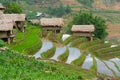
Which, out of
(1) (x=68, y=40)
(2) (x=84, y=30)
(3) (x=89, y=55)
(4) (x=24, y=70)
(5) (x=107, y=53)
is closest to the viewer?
(4) (x=24, y=70)

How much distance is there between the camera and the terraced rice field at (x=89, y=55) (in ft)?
123

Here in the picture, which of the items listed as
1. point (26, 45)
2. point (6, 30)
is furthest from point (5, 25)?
point (26, 45)

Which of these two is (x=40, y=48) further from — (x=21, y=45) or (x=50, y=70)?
(x=50, y=70)

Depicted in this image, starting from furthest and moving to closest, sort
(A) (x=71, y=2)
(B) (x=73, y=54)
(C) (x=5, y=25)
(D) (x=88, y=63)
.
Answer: (A) (x=71, y=2)
(B) (x=73, y=54)
(C) (x=5, y=25)
(D) (x=88, y=63)

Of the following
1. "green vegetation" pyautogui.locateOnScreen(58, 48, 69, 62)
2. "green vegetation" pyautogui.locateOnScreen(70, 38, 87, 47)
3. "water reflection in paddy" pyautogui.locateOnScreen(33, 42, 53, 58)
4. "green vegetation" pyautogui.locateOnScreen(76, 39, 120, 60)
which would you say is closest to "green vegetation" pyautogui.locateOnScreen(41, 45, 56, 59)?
"water reflection in paddy" pyautogui.locateOnScreen(33, 42, 53, 58)

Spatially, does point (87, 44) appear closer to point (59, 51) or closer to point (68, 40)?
point (68, 40)

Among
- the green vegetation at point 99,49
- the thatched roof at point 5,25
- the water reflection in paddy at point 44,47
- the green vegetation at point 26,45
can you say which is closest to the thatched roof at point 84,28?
the green vegetation at point 99,49

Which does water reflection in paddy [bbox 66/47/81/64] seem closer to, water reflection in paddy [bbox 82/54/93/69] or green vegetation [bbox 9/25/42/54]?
water reflection in paddy [bbox 82/54/93/69]

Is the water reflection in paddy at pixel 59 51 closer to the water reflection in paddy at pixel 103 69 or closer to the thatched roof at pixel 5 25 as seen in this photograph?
the water reflection in paddy at pixel 103 69

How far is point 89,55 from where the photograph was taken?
44.6 meters

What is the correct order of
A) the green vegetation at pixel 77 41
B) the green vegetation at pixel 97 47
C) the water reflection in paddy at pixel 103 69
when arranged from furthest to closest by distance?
1. the green vegetation at pixel 77 41
2. the green vegetation at pixel 97 47
3. the water reflection in paddy at pixel 103 69

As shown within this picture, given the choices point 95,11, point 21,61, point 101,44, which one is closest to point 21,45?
point 21,61

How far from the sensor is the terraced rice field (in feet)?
123

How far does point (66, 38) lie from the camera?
55.5 m
